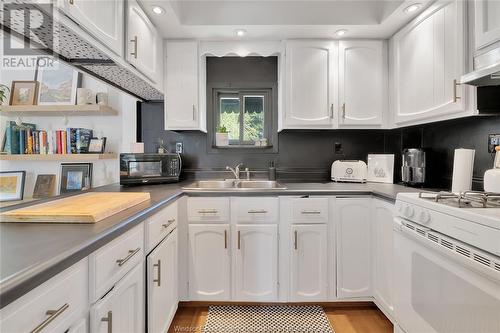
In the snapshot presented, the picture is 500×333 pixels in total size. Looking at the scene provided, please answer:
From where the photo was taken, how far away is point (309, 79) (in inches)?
85.9

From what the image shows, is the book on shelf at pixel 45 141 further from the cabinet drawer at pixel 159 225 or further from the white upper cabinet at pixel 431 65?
the white upper cabinet at pixel 431 65

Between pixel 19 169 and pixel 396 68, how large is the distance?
340 centimetres

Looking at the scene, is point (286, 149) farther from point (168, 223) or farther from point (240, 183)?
point (168, 223)

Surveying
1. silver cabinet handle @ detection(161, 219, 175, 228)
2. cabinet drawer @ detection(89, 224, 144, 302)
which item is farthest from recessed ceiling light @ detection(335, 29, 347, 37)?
cabinet drawer @ detection(89, 224, 144, 302)

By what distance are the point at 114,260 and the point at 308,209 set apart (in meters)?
1.33

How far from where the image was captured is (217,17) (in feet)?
6.63

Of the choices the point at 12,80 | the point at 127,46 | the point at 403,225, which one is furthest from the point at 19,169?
the point at 403,225

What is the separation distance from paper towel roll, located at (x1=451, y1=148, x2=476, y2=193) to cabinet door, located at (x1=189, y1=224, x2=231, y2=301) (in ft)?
4.98

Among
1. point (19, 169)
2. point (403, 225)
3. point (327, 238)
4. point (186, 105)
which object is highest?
point (186, 105)

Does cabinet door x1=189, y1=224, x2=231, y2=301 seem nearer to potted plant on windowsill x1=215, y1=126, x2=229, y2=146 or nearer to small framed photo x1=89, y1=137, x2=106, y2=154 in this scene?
potted plant on windowsill x1=215, y1=126, x2=229, y2=146

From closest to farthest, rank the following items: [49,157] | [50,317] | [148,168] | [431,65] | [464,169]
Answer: [50,317] → [464,169] → [431,65] → [148,168] → [49,157]

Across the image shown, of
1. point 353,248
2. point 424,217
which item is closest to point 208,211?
point 353,248

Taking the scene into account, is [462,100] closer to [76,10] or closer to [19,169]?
[76,10]

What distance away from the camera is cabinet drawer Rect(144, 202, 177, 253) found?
125 centimetres
